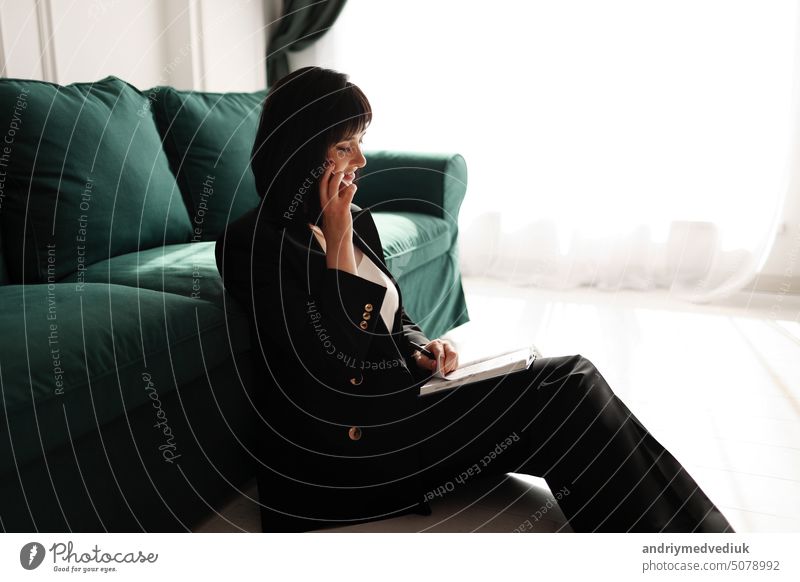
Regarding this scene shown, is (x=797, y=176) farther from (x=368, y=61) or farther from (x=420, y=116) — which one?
(x=368, y=61)

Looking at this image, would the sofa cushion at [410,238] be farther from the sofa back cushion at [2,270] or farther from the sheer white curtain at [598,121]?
the sheer white curtain at [598,121]

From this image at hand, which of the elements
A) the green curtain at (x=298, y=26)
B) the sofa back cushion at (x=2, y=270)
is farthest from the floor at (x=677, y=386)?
the green curtain at (x=298, y=26)

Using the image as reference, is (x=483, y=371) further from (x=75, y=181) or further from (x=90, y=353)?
(x=75, y=181)

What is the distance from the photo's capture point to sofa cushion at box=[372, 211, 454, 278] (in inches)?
76.8

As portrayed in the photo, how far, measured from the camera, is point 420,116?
3.52 m

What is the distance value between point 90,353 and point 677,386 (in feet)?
5.42

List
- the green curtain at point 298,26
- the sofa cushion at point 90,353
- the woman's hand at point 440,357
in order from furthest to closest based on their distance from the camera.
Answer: the green curtain at point 298,26
the woman's hand at point 440,357
the sofa cushion at point 90,353

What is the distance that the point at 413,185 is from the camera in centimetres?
239

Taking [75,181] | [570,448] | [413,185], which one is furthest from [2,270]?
[413,185]

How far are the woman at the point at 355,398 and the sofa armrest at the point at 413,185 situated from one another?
40.5 inches

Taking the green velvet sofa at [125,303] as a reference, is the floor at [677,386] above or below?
below

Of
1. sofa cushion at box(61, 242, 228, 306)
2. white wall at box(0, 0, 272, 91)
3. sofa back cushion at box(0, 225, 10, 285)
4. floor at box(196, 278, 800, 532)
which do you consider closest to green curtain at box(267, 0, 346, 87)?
white wall at box(0, 0, 272, 91)

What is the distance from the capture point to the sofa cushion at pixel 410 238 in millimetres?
1950
